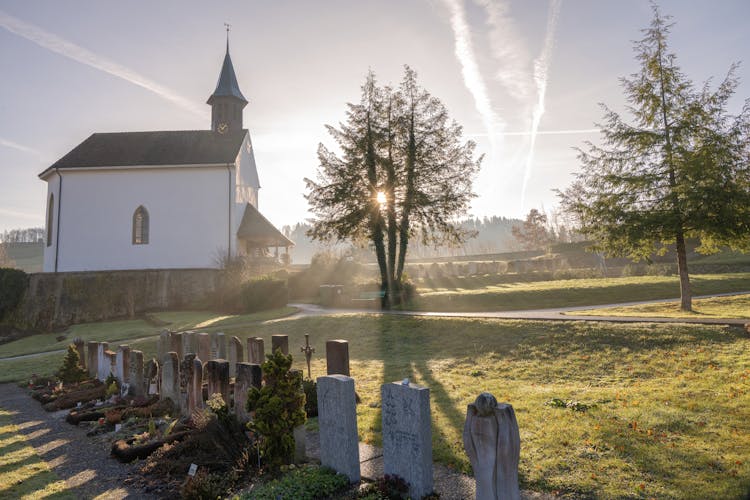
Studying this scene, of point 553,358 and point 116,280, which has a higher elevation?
point 116,280

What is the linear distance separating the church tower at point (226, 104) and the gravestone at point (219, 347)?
112ft

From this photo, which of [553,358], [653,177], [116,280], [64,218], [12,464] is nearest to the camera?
[12,464]

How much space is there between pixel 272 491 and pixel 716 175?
16.8 metres

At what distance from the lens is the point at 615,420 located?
6.14m

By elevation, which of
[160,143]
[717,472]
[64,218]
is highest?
[160,143]

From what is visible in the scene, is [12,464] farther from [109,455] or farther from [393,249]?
[393,249]

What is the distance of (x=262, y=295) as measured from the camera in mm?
24594

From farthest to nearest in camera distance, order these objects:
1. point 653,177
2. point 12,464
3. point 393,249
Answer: point 393,249
point 653,177
point 12,464

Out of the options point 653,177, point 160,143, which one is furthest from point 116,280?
point 653,177

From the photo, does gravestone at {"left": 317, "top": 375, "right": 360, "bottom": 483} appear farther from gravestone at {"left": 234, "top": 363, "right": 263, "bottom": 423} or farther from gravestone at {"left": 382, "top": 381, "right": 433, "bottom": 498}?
gravestone at {"left": 234, "top": 363, "right": 263, "bottom": 423}

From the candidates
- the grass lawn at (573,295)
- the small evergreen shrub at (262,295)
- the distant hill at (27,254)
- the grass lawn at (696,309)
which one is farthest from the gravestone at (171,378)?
the distant hill at (27,254)

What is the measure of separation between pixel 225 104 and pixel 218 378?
39.1m

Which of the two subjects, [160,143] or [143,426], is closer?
[143,426]

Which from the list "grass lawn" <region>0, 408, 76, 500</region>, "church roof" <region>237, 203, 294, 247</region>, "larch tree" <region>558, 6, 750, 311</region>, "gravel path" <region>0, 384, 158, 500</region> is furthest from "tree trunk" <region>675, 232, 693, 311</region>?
"church roof" <region>237, 203, 294, 247</region>
